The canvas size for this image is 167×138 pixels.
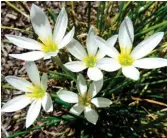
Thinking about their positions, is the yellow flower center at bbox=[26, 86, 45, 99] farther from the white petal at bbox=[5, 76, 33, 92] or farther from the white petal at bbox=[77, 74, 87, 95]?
the white petal at bbox=[77, 74, 87, 95]

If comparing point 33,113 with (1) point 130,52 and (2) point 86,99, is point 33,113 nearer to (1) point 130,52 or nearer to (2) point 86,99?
(2) point 86,99

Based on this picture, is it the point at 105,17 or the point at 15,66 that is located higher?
the point at 105,17

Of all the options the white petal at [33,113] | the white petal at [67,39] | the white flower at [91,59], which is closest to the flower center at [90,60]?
the white flower at [91,59]

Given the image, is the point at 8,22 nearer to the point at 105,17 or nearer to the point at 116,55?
the point at 105,17

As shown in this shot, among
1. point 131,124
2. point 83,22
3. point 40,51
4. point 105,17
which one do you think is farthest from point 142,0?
point 40,51

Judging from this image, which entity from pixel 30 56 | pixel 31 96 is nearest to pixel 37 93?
pixel 31 96

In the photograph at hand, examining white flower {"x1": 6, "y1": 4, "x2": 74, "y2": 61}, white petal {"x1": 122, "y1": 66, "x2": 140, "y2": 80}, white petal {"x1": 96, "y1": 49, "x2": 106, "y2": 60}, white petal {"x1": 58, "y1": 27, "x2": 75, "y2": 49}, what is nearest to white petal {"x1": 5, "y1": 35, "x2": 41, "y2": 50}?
white flower {"x1": 6, "y1": 4, "x2": 74, "y2": 61}
